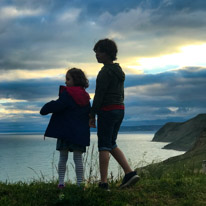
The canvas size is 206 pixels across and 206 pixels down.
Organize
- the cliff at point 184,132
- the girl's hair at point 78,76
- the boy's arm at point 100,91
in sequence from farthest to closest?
the cliff at point 184,132 < the girl's hair at point 78,76 < the boy's arm at point 100,91

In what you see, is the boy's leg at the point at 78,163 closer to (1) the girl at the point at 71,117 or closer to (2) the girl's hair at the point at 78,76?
(1) the girl at the point at 71,117

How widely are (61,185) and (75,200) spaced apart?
849 millimetres

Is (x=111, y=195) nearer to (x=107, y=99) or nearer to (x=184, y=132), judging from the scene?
(x=107, y=99)

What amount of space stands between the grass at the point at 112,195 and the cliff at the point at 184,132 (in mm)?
125014

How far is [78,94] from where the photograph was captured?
230 inches

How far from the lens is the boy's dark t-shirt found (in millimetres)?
5695

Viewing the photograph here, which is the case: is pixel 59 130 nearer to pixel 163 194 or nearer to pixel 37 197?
pixel 37 197

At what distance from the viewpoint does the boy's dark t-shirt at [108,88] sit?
5695 millimetres

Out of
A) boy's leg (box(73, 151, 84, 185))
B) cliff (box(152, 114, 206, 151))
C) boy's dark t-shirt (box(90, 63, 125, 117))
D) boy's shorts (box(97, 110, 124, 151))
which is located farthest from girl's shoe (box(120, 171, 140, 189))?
cliff (box(152, 114, 206, 151))

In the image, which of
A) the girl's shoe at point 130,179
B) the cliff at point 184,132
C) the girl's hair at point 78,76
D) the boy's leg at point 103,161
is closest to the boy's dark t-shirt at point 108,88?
the girl's hair at point 78,76

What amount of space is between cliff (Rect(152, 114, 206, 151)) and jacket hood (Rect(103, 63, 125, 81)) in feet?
413

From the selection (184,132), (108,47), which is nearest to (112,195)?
(108,47)

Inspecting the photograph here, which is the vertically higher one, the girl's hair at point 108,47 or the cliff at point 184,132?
the girl's hair at point 108,47

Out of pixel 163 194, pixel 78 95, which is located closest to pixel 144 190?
pixel 163 194
